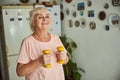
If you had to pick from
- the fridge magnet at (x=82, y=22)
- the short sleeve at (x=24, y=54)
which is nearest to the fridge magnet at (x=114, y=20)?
the fridge magnet at (x=82, y=22)

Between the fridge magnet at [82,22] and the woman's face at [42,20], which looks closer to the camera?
the woman's face at [42,20]

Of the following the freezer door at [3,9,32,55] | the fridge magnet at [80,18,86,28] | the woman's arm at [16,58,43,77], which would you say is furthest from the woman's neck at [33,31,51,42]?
the fridge magnet at [80,18,86,28]

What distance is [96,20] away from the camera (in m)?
3.07

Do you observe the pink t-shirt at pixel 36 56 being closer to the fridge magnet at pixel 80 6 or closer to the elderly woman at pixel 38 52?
the elderly woman at pixel 38 52

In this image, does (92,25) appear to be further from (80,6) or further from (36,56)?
(36,56)

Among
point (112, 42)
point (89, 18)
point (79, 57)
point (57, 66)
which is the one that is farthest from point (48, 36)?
point (79, 57)

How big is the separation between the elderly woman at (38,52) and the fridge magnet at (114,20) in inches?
62.2

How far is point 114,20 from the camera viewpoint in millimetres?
A: 2779

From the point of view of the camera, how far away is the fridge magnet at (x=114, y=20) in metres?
2.74

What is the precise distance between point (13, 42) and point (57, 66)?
6.03ft

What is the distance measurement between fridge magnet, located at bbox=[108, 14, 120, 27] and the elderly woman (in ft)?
5.18

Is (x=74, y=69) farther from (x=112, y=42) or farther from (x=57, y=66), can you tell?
(x=57, y=66)

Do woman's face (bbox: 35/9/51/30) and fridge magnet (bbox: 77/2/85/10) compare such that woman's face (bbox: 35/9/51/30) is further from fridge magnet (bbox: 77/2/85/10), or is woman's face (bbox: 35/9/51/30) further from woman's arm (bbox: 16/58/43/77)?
fridge magnet (bbox: 77/2/85/10)

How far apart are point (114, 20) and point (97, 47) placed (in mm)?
553
